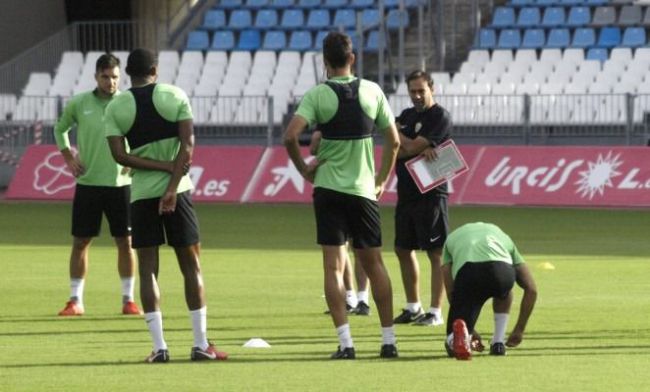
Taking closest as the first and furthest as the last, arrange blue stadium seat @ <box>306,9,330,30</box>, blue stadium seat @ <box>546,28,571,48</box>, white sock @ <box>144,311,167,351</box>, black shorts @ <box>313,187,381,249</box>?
white sock @ <box>144,311,167,351</box> < black shorts @ <box>313,187,381,249</box> < blue stadium seat @ <box>546,28,571,48</box> < blue stadium seat @ <box>306,9,330,30</box>

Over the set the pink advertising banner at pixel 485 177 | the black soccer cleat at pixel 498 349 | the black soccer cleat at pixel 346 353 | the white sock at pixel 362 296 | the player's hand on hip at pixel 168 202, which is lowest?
the pink advertising banner at pixel 485 177

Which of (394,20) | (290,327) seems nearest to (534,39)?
(394,20)

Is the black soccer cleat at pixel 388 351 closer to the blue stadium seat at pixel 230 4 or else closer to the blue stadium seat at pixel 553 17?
the blue stadium seat at pixel 553 17

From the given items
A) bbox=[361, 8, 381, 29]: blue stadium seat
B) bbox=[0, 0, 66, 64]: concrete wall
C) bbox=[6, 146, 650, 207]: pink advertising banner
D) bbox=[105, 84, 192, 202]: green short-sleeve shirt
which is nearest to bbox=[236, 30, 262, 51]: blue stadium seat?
bbox=[361, 8, 381, 29]: blue stadium seat

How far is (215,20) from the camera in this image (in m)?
42.3

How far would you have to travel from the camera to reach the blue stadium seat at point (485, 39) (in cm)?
3919

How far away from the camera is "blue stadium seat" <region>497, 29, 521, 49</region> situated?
128ft

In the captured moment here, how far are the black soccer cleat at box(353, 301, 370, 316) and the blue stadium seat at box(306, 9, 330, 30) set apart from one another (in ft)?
85.3

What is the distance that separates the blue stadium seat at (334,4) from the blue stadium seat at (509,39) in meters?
4.26

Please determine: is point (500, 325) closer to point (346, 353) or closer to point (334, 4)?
point (346, 353)

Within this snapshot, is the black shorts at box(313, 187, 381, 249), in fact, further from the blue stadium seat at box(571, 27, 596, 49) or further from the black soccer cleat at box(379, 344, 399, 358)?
the blue stadium seat at box(571, 27, 596, 49)

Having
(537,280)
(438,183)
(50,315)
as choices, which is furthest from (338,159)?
(537,280)

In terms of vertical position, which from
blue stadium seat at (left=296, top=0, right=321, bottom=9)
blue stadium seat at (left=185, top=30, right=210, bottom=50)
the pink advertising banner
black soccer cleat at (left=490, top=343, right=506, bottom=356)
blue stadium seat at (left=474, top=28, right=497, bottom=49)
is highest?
black soccer cleat at (left=490, top=343, right=506, bottom=356)

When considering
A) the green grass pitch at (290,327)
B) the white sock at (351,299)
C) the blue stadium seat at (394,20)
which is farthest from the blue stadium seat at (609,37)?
the white sock at (351,299)
